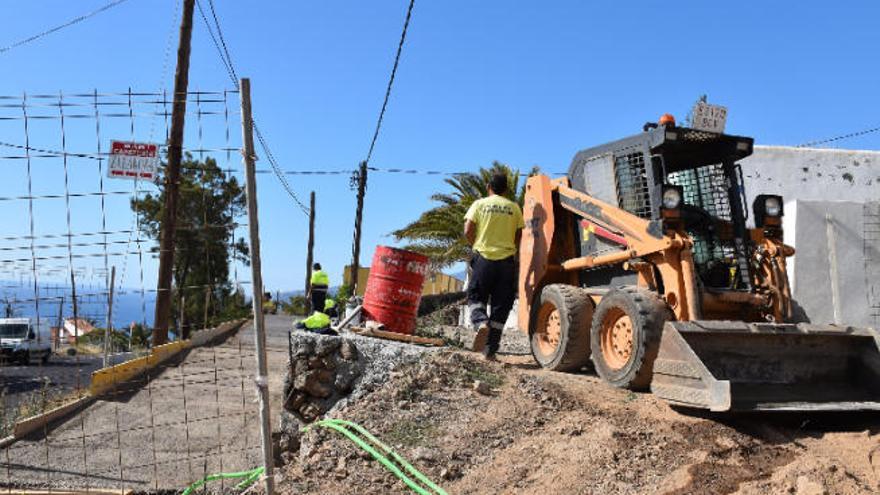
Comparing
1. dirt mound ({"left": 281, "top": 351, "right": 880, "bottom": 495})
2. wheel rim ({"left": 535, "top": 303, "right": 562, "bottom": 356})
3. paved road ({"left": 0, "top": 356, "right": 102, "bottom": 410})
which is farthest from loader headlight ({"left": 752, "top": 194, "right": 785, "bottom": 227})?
paved road ({"left": 0, "top": 356, "right": 102, "bottom": 410})

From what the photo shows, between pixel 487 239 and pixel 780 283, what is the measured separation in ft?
8.60

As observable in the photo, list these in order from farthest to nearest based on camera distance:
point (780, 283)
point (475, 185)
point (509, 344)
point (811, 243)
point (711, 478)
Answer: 1. point (475, 185)
2. point (811, 243)
3. point (509, 344)
4. point (780, 283)
5. point (711, 478)

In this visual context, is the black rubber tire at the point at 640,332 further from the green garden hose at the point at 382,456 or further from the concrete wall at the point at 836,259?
the concrete wall at the point at 836,259

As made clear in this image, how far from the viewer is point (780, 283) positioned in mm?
6254

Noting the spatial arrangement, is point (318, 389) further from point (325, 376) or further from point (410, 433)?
point (410, 433)

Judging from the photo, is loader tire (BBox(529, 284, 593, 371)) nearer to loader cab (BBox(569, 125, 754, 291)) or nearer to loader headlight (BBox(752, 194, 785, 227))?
loader cab (BBox(569, 125, 754, 291))

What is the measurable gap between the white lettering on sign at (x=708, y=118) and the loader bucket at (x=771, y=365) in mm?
1899

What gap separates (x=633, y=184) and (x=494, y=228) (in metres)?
1.37

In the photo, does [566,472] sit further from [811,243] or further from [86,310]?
[811,243]

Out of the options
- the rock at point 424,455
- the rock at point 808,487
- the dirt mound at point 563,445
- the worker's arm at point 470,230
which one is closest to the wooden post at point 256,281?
the dirt mound at point 563,445

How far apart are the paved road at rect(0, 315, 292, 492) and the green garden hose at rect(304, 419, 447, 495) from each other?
1.47m

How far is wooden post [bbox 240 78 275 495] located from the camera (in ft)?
13.8

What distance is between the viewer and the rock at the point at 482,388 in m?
5.71

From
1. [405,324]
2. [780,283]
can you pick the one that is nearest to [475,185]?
[405,324]
